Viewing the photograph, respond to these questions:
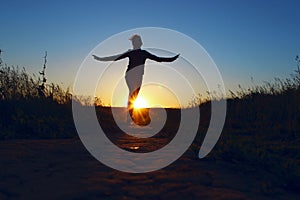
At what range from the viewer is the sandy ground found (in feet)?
10.2

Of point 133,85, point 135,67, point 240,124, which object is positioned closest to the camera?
point 240,124

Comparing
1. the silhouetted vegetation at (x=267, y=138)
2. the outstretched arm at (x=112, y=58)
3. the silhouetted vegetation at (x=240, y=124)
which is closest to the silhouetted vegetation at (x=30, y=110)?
the silhouetted vegetation at (x=240, y=124)

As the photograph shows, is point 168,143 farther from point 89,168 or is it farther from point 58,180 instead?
point 58,180

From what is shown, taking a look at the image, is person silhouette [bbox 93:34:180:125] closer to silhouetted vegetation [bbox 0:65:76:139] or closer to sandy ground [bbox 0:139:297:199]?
silhouetted vegetation [bbox 0:65:76:139]

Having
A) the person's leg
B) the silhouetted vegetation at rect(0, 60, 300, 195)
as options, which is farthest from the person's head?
the silhouetted vegetation at rect(0, 60, 300, 195)

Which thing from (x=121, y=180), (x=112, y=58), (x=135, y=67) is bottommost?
(x=121, y=180)

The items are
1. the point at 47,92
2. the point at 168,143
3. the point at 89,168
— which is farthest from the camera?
the point at 47,92

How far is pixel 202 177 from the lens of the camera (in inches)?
145

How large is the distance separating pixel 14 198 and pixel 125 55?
25.0ft

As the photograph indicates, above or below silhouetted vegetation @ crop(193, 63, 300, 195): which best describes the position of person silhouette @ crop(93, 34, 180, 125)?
above

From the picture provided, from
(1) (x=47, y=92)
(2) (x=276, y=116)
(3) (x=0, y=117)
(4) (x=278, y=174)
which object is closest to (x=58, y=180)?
(4) (x=278, y=174)

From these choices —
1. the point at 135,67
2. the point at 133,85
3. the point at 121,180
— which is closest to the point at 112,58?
the point at 135,67

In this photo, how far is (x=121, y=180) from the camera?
3.58 m

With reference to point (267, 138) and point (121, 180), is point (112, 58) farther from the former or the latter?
point (121, 180)
